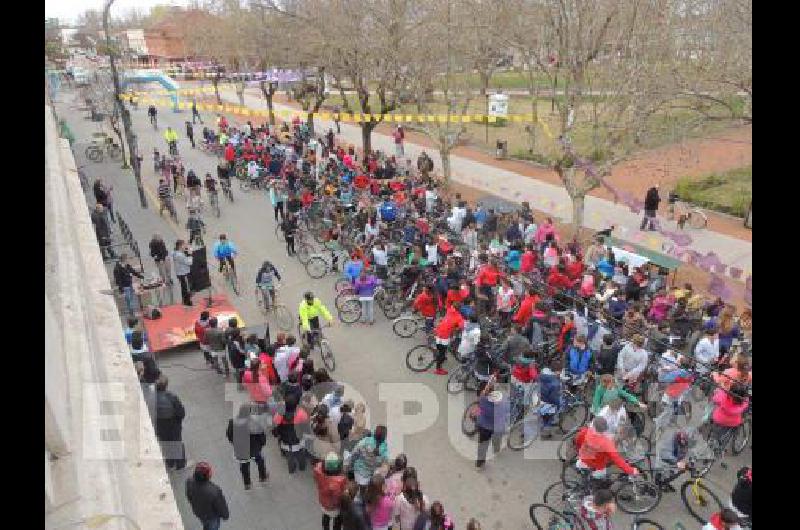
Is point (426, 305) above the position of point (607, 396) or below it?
above

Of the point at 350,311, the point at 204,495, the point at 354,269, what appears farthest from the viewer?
the point at 350,311

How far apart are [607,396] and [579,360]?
1050 millimetres

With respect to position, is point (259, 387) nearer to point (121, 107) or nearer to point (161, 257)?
point (161, 257)

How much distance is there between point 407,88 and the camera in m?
21.2

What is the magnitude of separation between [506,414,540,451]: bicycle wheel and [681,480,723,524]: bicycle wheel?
2063 mm

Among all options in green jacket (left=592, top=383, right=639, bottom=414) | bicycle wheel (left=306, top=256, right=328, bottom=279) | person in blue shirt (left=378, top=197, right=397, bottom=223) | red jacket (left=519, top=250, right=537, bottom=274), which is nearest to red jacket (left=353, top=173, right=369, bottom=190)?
person in blue shirt (left=378, top=197, right=397, bottom=223)

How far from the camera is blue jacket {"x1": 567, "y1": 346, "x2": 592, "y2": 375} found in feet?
28.8

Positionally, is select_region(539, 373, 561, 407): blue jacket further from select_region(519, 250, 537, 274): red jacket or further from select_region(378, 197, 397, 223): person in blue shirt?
select_region(378, 197, 397, 223): person in blue shirt

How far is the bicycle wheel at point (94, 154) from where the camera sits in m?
28.0

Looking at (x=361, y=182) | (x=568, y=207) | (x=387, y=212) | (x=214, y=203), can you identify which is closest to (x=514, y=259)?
(x=387, y=212)

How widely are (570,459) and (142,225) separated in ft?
52.1

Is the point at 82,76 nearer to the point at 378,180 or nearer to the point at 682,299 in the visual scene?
the point at 378,180

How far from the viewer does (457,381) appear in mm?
9945
